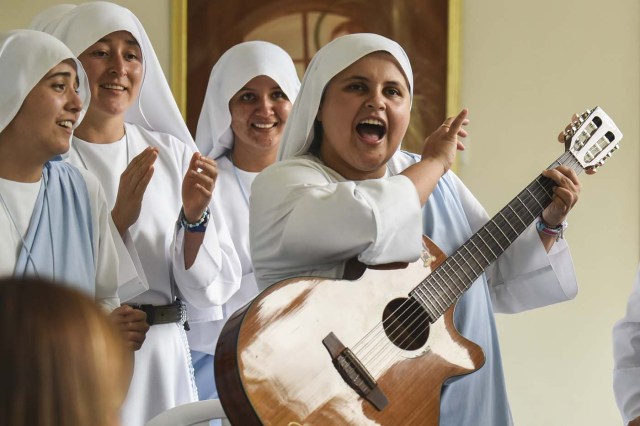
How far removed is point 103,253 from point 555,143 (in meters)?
3.31

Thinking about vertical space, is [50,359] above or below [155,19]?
below

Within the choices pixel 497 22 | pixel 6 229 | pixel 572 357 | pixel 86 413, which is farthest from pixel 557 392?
pixel 86 413

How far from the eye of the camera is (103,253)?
9.78 ft

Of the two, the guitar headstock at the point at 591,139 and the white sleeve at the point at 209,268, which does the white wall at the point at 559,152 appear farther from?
the guitar headstock at the point at 591,139

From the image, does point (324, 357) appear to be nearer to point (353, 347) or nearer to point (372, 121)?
point (353, 347)

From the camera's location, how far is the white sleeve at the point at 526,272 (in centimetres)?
290

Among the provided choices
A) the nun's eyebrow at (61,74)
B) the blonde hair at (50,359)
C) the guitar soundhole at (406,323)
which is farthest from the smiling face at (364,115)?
the blonde hair at (50,359)

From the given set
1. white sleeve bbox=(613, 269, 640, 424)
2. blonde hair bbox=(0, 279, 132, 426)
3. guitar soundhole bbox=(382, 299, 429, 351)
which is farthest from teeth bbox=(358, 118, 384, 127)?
blonde hair bbox=(0, 279, 132, 426)

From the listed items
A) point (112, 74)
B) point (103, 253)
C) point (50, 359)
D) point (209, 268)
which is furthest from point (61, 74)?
point (50, 359)

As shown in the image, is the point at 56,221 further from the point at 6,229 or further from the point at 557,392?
the point at 557,392

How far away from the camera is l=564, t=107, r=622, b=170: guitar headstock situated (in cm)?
295

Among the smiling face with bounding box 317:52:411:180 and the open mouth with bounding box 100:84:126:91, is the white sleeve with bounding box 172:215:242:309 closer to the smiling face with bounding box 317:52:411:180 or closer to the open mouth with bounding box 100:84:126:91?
the open mouth with bounding box 100:84:126:91

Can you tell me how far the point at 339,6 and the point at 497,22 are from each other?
2.70 ft

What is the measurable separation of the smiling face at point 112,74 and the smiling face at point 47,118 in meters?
0.56
